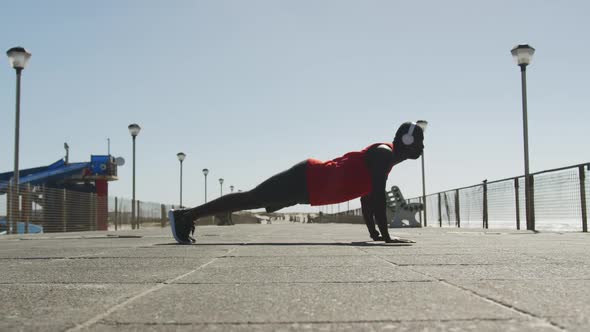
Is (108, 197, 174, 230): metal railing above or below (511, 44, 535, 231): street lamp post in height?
below

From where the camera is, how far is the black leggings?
653 centimetres

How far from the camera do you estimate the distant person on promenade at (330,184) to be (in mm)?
6539

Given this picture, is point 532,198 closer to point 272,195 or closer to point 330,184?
point 330,184

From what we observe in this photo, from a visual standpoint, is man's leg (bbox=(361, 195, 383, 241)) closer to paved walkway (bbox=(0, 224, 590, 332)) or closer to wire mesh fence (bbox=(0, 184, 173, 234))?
paved walkway (bbox=(0, 224, 590, 332))

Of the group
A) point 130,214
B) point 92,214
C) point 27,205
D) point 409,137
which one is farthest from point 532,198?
point 130,214

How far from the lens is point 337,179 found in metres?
6.55

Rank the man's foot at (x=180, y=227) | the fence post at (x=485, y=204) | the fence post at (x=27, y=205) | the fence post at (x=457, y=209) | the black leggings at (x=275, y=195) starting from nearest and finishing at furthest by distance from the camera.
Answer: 1. the black leggings at (x=275, y=195)
2. the man's foot at (x=180, y=227)
3. the fence post at (x=27, y=205)
4. the fence post at (x=485, y=204)
5. the fence post at (x=457, y=209)

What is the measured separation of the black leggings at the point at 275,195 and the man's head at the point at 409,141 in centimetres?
111

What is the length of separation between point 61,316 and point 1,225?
16.5 metres

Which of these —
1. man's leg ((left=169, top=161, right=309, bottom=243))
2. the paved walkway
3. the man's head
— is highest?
the man's head

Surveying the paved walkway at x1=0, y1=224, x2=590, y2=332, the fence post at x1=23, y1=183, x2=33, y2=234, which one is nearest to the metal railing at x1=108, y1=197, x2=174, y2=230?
the fence post at x1=23, y1=183, x2=33, y2=234

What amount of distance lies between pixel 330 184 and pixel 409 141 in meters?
1.04

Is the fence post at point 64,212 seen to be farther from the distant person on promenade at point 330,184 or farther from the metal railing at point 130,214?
the distant person on promenade at point 330,184

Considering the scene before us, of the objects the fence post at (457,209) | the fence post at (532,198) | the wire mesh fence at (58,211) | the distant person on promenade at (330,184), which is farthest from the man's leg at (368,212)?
the fence post at (457,209)
